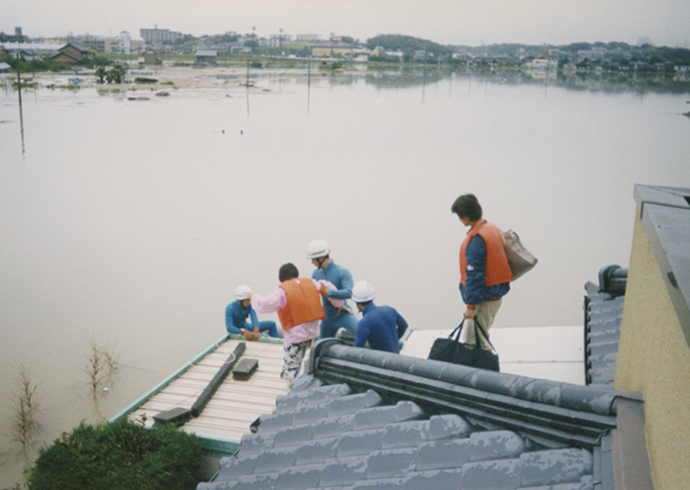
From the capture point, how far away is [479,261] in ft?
13.7

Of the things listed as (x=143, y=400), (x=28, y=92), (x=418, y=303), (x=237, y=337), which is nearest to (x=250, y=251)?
(x=418, y=303)

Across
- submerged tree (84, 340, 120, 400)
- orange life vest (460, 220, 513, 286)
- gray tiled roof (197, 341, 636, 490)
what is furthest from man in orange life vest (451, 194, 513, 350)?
submerged tree (84, 340, 120, 400)

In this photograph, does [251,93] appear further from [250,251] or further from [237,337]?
[237,337]

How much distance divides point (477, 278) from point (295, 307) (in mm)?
1913

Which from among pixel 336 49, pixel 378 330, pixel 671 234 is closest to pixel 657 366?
pixel 671 234

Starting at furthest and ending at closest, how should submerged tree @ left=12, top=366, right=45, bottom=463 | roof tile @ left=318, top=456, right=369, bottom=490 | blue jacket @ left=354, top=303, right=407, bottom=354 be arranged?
1. submerged tree @ left=12, top=366, right=45, bottom=463
2. blue jacket @ left=354, top=303, right=407, bottom=354
3. roof tile @ left=318, top=456, right=369, bottom=490

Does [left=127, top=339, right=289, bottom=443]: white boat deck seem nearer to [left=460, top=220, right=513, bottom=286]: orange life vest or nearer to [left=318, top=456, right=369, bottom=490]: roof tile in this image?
[left=460, top=220, right=513, bottom=286]: orange life vest

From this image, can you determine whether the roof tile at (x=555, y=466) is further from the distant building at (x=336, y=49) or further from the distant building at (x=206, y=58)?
the distant building at (x=336, y=49)

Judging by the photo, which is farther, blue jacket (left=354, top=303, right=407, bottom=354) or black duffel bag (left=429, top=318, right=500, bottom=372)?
blue jacket (left=354, top=303, right=407, bottom=354)

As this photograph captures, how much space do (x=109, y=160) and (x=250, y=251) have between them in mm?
12899

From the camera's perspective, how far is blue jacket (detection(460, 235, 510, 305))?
Answer: 4.13 meters

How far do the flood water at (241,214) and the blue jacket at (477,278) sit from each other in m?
5.19

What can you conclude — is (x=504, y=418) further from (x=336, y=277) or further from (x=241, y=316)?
(x=241, y=316)

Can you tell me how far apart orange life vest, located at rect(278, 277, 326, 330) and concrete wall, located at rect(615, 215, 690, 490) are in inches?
133
